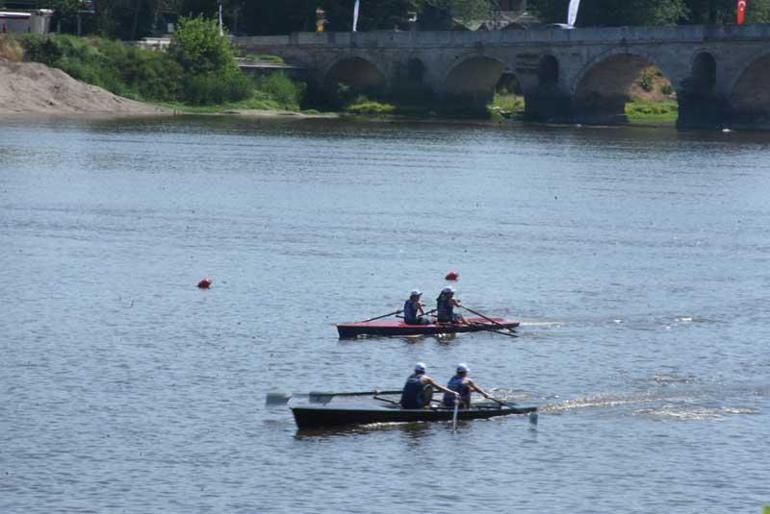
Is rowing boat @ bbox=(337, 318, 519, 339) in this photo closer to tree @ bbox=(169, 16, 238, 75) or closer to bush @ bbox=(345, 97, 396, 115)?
tree @ bbox=(169, 16, 238, 75)

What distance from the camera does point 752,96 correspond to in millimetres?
116062

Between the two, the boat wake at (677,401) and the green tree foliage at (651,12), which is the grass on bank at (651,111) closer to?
the green tree foliage at (651,12)

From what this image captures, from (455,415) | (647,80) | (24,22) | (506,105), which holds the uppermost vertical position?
(647,80)

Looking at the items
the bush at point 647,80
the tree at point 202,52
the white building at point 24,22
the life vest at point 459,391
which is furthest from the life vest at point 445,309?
the bush at point 647,80

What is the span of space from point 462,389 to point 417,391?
1.08 metres

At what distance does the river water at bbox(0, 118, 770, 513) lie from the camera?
2873cm

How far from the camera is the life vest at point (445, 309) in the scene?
40844 millimetres

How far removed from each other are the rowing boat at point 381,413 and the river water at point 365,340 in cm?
24

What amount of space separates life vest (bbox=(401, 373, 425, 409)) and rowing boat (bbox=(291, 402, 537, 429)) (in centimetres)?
15

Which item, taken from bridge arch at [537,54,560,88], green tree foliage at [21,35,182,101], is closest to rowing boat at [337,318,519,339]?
green tree foliage at [21,35,182,101]

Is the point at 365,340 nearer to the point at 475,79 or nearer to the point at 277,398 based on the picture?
the point at 277,398

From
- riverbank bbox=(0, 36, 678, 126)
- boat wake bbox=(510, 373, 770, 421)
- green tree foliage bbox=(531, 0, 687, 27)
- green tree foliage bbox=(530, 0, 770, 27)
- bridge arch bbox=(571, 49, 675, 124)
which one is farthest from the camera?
green tree foliage bbox=(530, 0, 770, 27)

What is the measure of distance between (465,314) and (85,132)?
56.6 m

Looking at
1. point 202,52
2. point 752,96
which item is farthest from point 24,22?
point 752,96
